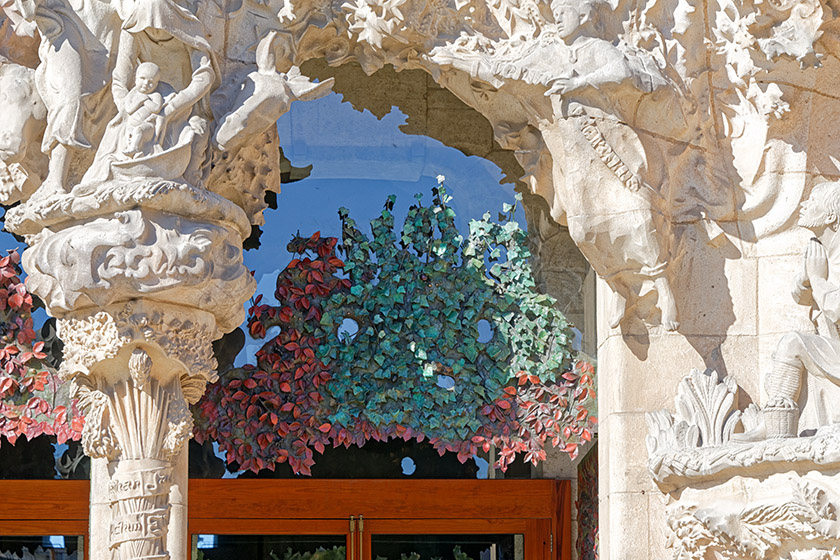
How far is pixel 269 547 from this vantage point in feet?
22.8

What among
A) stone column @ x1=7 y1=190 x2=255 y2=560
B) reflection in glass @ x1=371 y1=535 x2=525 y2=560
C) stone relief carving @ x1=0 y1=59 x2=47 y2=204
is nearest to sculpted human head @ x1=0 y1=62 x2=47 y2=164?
stone relief carving @ x1=0 y1=59 x2=47 y2=204

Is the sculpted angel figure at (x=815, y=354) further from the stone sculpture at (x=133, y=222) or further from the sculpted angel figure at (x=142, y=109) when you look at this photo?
the sculpted angel figure at (x=142, y=109)

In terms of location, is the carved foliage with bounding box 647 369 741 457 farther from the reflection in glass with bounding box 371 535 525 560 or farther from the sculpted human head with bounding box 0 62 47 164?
the sculpted human head with bounding box 0 62 47 164

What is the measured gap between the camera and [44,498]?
22.5ft

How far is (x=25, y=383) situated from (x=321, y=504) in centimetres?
141

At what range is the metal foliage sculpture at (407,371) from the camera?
6359 mm

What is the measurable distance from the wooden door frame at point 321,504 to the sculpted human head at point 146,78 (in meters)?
1.95

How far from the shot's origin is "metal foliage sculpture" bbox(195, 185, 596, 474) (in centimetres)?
636

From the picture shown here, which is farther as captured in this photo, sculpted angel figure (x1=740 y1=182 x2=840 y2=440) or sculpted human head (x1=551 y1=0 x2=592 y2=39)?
sculpted human head (x1=551 y1=0 x2=592 y2=39)

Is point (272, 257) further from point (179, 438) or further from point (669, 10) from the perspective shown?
point (669, 10)

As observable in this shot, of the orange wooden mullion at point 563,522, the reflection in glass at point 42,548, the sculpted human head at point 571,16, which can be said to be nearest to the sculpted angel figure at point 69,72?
the sculpted human head at point 571,16

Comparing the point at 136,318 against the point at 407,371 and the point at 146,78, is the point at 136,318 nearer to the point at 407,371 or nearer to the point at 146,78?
the point at 146,78

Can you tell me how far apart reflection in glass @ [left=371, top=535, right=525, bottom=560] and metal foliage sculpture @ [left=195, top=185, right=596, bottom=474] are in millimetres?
684

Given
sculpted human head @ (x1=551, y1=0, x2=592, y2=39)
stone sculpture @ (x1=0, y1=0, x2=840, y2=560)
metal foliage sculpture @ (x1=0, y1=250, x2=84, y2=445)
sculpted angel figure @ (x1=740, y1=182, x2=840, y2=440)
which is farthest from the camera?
metal foliage sculpture @ (x1=0, y1=250, x2=84, y2=445)
